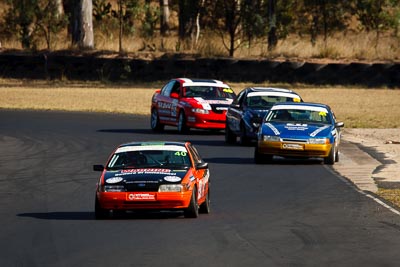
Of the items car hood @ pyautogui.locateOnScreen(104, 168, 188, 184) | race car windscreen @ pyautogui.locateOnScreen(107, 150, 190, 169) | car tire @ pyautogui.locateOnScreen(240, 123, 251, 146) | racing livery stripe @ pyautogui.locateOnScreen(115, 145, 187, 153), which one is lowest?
car tire @ pyautogui.locateOnScreen(240, 123, 251, 146)

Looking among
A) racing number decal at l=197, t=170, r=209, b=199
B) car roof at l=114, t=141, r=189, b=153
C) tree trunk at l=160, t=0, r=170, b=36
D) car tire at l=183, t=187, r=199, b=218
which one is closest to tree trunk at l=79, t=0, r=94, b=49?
tree trunk at l=160, t=0, r=170, b=36

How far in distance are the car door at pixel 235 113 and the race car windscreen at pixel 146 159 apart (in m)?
12.9

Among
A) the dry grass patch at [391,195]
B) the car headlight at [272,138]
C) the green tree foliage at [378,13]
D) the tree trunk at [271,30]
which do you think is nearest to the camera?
the dry grass patch at [391,195]

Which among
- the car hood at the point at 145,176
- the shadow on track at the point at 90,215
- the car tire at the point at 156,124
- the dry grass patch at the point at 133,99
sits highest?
the car hood at the point at 145,176

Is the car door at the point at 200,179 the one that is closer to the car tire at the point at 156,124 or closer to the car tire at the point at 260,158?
the car tire at the point at 260,158

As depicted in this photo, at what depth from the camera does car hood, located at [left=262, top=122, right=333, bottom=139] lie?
26.2 metres

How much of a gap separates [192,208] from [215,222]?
370mm

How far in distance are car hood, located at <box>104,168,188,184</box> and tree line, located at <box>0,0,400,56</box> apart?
142 feet

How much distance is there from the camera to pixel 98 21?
7419 centimetres

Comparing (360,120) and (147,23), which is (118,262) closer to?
(360,120)

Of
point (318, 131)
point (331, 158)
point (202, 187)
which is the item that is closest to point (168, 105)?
point (318, 131)

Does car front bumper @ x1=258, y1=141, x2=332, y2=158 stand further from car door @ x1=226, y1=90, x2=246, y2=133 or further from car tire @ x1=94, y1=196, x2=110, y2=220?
car tire @ x1=94, y1=196, x2=110, y2=220

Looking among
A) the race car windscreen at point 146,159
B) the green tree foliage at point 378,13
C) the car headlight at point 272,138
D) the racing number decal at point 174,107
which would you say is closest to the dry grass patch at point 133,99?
the racing number decal at point 174,107

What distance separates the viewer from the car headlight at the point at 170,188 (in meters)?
17.0
